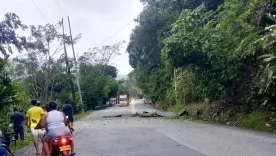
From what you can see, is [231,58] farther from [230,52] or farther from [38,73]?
[38,73]

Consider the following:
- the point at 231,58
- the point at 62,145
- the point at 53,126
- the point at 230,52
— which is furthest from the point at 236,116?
the point at 62,145

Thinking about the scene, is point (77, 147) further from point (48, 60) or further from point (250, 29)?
point (48, 60)

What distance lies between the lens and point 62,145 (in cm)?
745

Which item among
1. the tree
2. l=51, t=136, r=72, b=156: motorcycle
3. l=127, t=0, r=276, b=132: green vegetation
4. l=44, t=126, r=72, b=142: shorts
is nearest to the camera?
l=51, t=136, r=72, b=156: motorcycle

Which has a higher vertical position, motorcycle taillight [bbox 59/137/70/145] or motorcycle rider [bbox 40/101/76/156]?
motorcycle rider [bbox 40/101/76/156]

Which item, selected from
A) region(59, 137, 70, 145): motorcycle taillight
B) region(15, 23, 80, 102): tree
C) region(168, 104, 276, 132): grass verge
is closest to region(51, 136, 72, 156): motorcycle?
region(59, 137, 70, 145): motorcycle taillight

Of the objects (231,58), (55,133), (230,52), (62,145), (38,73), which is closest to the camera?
(62,145)

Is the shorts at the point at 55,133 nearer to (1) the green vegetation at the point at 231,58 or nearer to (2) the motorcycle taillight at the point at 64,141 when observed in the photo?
(2) the motorcycle taillight at the point at 64,141

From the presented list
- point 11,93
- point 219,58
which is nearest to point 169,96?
point 219,58

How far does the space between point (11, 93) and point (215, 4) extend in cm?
2422

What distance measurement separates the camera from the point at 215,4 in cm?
3372

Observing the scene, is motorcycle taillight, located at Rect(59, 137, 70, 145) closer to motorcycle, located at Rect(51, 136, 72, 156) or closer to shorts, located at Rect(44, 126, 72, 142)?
motorcycle, located at Rect(51, 136, 72, 156)

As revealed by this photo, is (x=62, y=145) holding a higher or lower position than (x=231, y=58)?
lower

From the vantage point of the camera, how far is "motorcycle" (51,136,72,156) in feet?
24.2
